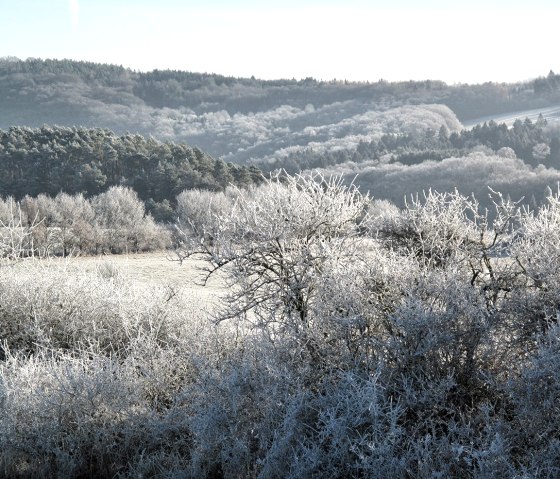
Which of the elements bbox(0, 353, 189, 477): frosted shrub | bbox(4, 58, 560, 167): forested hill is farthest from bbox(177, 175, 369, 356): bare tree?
bbox(4, 58, 560, 167): forested hill

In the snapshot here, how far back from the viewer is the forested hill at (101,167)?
44531 mm

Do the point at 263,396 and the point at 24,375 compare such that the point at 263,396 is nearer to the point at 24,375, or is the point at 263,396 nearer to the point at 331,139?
the point at 24,375

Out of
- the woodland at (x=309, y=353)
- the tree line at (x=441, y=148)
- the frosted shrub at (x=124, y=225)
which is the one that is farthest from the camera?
the tree line at (x=441, y=148)

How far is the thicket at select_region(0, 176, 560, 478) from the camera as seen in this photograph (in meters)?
7.12

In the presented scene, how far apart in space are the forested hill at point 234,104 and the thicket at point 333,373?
66.6 m

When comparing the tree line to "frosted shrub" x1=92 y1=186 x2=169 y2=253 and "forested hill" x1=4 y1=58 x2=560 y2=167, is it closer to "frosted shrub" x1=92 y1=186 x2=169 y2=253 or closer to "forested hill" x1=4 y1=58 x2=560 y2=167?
"forested hill" x1=4 y1=58 x2=560 y2=167

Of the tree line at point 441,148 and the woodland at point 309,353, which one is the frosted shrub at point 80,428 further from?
the tree line at point 441,148

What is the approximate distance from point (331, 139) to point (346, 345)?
268 ft

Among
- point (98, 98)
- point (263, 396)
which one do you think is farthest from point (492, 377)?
point (98, 98)

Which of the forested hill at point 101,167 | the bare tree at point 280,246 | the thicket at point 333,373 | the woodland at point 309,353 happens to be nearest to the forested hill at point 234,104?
the forested hill at point 101,167

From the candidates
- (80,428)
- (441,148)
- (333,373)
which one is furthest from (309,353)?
(441,148)

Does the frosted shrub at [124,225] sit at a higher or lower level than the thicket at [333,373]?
lower

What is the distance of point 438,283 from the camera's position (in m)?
8.27

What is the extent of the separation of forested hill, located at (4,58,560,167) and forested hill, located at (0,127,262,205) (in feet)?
98.5
